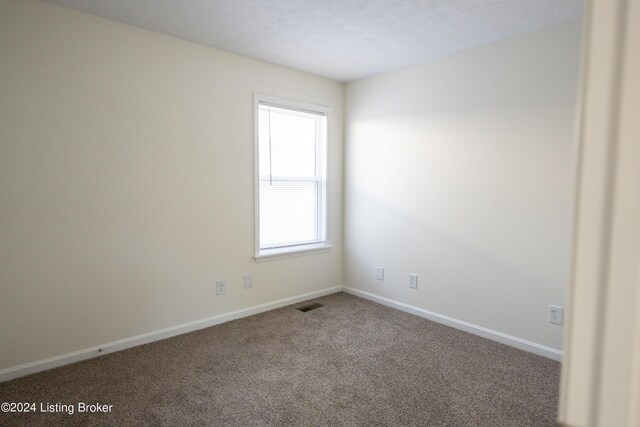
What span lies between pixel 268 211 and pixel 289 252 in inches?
18.1

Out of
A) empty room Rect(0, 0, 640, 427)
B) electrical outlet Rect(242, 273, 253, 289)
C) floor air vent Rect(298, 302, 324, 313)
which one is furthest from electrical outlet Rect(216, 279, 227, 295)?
floor air vent Rect(298, 302, 324, 313)

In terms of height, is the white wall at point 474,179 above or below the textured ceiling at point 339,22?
below

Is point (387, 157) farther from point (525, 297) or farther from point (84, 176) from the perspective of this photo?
point (84, 176)

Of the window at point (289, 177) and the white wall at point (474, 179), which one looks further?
the window at point (289, 177)

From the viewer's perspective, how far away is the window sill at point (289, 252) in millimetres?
3598

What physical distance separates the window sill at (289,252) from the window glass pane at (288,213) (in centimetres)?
9

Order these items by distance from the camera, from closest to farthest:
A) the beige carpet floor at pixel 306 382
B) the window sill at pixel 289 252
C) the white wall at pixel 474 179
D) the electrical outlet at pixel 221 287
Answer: the beige carpet floor at pixel 306 382
the white wall at pixel 474 179
the electrical outlet at pixel 221 287
the window sill at pixel 289 252

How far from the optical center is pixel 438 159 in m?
3.35

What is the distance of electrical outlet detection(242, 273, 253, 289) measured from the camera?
349 centimetres

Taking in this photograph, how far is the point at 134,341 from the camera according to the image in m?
2.85

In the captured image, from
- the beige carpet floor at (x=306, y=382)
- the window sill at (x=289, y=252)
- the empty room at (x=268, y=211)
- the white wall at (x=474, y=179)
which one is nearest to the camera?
the beige carpet floor at (x=306, y=382)

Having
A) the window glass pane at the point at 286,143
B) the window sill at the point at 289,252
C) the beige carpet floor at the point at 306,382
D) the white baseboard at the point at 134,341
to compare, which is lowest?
the beige carpet floor at the point at 306,382

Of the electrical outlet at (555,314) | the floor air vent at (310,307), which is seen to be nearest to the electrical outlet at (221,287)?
the floor air vent at (310,307)

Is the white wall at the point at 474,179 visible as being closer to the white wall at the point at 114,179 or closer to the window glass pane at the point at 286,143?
the window glass pane at the point at 286,143
